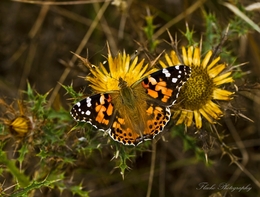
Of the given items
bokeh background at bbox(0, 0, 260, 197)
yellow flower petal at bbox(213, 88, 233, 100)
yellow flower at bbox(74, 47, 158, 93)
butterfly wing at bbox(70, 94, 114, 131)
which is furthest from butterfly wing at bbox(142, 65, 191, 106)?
bokeh background at bbox(0, 0, 260, 197)

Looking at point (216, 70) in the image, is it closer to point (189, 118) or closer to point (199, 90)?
point (199, 90)

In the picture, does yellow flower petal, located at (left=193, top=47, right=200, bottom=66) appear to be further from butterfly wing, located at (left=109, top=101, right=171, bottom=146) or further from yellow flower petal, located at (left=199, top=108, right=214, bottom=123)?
butterfly wing, located at (left=109, top=101, right=171, bottom=146)

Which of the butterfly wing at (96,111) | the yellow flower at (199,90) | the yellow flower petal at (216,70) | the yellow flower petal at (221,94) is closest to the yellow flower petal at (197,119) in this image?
the yellow flower at (199,90)

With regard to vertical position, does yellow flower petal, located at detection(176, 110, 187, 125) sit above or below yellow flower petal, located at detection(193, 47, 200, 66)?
below

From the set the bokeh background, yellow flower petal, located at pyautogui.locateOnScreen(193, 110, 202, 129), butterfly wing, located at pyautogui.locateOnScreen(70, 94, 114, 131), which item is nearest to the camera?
butterfly wing, located at pyautogui.locateOnScreen(70, 94, 114, 131)

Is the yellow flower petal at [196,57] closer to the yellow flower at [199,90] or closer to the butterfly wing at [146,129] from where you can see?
the yellow flower at [199,90]

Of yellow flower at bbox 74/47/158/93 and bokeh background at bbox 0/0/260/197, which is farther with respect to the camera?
bokeh background at bbox 0/0/260/197
